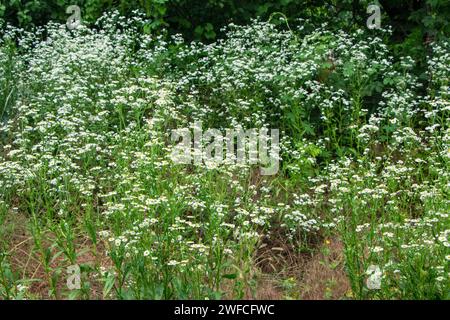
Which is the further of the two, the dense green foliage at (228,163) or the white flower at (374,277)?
the dense green foliage at (228,163)

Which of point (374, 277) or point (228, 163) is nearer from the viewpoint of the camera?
point (374, 277)

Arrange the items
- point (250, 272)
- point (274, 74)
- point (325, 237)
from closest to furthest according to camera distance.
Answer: point (250, 272)
point (325, 237)
point (274, 74)

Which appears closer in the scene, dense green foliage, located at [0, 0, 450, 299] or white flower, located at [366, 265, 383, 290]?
white flower, located at [366, 265, 383, 290]

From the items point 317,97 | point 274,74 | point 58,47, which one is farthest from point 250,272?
point 58,47

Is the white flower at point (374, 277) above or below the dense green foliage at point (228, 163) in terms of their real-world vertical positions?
below

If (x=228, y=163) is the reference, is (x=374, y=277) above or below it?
below

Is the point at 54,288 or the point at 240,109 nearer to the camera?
the point at 54,288

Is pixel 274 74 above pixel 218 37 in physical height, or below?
below

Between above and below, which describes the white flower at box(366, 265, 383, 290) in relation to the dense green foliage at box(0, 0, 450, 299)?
below

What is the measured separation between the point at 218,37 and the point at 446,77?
316cm
